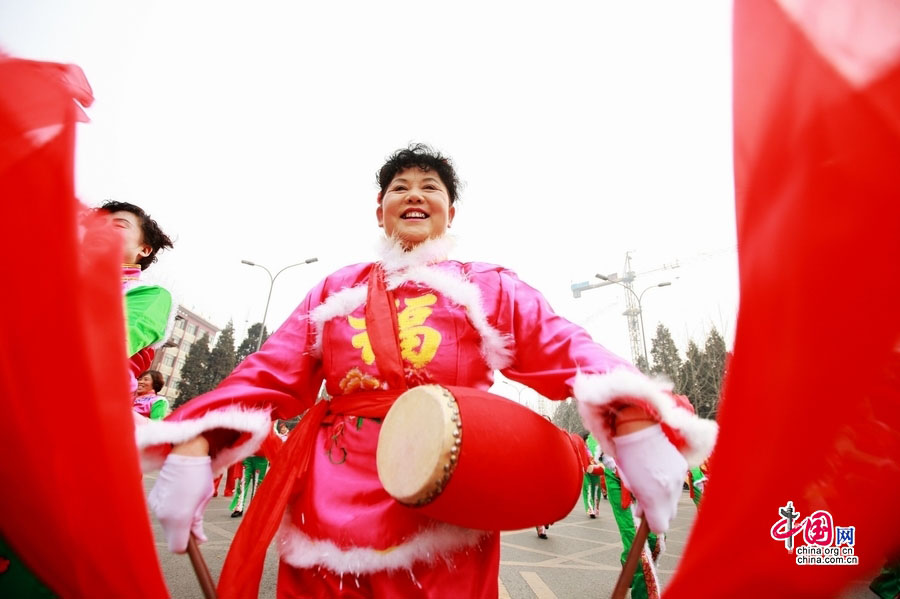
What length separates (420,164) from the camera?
2.20 m

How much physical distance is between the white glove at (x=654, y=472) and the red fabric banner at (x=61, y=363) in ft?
3.45

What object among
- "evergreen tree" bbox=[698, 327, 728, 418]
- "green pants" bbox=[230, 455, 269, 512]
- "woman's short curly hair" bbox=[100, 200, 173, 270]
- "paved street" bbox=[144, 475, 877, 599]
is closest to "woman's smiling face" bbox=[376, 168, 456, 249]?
"woman's short curly hair" bbox=[100, 200, 173, 270]

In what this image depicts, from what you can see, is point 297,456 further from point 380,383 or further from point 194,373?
point 194,373

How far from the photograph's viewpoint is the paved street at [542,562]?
4.08 metres

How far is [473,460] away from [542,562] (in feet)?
17.4

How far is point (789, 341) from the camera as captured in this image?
2.51 ft

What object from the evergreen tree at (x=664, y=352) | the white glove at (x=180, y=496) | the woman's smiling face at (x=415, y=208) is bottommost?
the evergreen tree at (x=664, y=352)

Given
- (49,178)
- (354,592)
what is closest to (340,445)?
(354,592)

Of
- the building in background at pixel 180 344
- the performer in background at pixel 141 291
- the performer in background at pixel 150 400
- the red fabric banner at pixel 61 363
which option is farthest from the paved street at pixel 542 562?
the building in background at pixel 180 344

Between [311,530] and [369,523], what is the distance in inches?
7.6

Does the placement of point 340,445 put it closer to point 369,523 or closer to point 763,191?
point 369,523

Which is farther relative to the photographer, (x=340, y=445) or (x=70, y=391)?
(x=340, y=445)

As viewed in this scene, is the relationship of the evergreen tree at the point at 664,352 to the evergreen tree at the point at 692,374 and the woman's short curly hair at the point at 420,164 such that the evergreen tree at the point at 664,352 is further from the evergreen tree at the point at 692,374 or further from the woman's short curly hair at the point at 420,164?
the woman's short curly hair at the point at 420,164

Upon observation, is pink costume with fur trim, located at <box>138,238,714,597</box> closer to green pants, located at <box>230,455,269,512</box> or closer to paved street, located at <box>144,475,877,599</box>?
paved street, located at <box>144,475,877,599</box>
